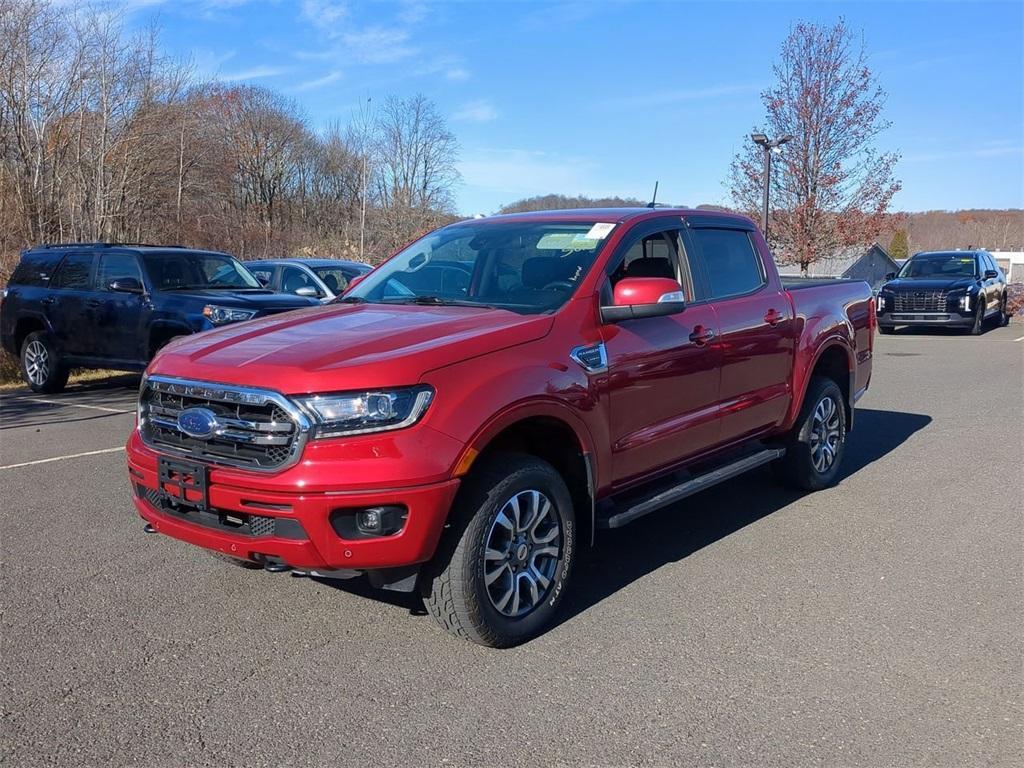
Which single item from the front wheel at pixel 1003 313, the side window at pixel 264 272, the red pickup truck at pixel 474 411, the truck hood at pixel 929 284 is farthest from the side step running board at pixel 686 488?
the front wheel at pixel 1003 313

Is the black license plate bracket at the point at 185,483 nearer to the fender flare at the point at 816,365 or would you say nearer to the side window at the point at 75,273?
the fender flare at the point at 816,365

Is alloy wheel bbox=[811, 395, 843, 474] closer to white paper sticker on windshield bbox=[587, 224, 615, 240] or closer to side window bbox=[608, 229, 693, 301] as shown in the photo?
side window bbox=[608, 229, 693, 301]

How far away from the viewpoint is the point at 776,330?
19.2 feet

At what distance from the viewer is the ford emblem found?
373 centimetres

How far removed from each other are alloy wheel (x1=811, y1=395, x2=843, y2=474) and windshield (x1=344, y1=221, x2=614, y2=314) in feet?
8.51

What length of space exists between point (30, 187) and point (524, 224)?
21050 mm

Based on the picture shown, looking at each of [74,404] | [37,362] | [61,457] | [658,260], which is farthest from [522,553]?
[37,362]

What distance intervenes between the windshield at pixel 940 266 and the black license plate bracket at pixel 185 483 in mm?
21584

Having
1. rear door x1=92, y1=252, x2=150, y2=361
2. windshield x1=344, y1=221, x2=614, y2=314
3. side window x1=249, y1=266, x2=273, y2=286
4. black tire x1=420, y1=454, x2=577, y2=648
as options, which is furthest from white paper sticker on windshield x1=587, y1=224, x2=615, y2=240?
side window x1=249, y1=266, x2=273, y2=286

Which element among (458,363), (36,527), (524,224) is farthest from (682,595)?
(36,527)

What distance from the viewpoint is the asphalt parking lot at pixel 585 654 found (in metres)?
3.15

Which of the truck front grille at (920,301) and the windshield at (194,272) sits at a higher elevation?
the windshield at (194,272)

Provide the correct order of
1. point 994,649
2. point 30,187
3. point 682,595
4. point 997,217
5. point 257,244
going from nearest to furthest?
point 994,649 → point 682,595 → point 30,187 → point 257,244 → point 997,217

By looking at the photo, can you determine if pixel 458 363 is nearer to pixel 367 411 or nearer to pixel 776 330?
pixel 367 411
